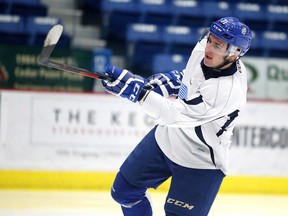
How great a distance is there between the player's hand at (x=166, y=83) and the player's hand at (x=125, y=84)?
0.43 metres

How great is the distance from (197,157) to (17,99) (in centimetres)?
326

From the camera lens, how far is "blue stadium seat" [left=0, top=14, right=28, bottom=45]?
6891 mm

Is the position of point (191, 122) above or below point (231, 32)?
below

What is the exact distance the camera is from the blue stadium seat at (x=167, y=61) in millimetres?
7023

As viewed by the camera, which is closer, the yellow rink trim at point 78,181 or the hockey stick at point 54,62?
the hockey stick at point 54,62

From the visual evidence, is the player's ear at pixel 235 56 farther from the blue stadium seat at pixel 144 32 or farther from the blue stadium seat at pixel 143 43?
the blue stadium seat at pixel 144 32

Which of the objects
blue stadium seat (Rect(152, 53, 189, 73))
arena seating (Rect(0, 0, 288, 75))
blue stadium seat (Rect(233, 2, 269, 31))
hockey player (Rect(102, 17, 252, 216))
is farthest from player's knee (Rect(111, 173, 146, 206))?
blue stadium seat (Rect(233, 2, 269, 31))

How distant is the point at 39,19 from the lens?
7203mm

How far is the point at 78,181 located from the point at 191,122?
3401 millimetres

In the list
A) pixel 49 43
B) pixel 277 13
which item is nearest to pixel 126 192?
pixel 49 43

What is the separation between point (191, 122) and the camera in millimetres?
3201

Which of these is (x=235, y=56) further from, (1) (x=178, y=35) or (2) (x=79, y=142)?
(1) (x=178, y=35)

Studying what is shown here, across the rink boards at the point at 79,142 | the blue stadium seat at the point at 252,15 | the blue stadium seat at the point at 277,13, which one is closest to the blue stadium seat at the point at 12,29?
the rink boards at the point at 79,142

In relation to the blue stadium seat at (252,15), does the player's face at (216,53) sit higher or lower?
higher
